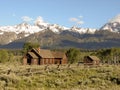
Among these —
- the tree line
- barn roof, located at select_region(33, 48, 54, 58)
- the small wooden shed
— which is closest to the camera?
barn roof, located at select_region(33, 48, 54, 58)

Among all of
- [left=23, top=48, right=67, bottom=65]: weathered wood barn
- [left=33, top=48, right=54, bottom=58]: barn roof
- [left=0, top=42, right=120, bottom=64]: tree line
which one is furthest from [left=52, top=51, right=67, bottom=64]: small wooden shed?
[left=0, top=42, right=120, bottom=64]: tree line

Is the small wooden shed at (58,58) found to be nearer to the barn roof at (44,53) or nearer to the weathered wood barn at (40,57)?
the weathered wood barn at (40,57)

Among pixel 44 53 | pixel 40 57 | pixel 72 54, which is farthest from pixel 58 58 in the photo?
pixel 72 54

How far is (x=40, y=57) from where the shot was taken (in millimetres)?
97500

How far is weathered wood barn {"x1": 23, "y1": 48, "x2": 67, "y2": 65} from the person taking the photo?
96125 mm

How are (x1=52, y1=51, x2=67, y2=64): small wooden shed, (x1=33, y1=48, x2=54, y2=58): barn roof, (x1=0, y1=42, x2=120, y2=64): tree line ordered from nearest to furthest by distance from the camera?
(x1=33, y1=48, x2=54, y2=58): barn roof, (x1=52, y1=51, x2=67, y2=64): small wooden shed, (x1=0, y1=42, x2=120, y2=64): tree line

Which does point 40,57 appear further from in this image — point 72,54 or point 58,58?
point 72,54

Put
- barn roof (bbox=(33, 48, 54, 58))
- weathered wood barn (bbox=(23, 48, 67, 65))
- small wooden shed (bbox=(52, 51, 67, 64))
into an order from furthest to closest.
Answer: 1. small wooden shed (bbox=(52, 51, 67, 64))
2. barn roof (bbox=(33, 48, 54, 58))
3. weathered wood barn (bbox=(23, 48, 67, 65))

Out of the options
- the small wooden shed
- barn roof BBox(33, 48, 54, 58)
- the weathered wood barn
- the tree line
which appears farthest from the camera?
the tree line

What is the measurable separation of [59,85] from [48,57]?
6030 centimetres

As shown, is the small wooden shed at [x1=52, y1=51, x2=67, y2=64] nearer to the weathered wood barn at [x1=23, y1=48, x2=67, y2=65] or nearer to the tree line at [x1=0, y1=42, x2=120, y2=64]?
the weathered wood barn at [x1=23, y1=48, x2=67, y2=65]

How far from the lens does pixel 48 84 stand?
40.7 meters

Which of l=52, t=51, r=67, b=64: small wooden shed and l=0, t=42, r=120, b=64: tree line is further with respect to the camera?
l=0, t=42, r=120, b=64: tree line

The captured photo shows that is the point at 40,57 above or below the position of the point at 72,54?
below
